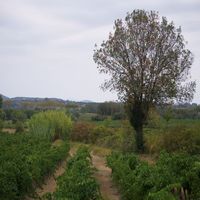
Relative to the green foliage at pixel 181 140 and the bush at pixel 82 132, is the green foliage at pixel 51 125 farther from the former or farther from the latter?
the green foliage at pixel 181 140

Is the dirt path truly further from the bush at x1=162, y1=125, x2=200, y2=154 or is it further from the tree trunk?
→ the tree trunk

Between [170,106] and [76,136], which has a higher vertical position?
[170,106]

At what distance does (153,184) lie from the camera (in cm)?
1333

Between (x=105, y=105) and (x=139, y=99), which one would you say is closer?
(x=139, y=99)

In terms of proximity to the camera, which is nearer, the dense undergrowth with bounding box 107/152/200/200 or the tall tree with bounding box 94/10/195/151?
the dense undergrowth with bounding box 107/152/200/200

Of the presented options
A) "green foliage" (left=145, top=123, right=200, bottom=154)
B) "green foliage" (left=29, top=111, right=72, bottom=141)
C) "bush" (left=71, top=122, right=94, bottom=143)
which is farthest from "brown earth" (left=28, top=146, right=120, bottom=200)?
"green foliage" (left=29, top=111, right=72, bottom=141)

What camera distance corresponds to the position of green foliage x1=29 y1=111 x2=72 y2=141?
46.8m

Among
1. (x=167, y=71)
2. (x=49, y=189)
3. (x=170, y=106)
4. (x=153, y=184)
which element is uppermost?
(x=167, y=71)

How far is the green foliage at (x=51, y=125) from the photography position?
4681cm

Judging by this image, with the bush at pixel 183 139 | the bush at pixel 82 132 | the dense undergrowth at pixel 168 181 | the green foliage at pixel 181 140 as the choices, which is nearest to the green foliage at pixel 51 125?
the bush at pixel 82 132

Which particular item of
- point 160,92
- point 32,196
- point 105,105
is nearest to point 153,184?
point 32,196

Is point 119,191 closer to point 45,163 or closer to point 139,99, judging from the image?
point 45,163

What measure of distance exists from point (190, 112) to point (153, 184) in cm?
5574

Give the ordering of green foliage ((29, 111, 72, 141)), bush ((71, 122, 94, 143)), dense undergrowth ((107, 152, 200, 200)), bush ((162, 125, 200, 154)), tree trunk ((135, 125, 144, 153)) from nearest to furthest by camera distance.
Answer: dense undergrowth ((107, 152, 200, 200))
bush ((162, 125, 200, 154))
tree trunk ((135, 125, 144, 153))
bush ((71, 122, 94, 143))
green foliage ((29, 111, 72, 141))
